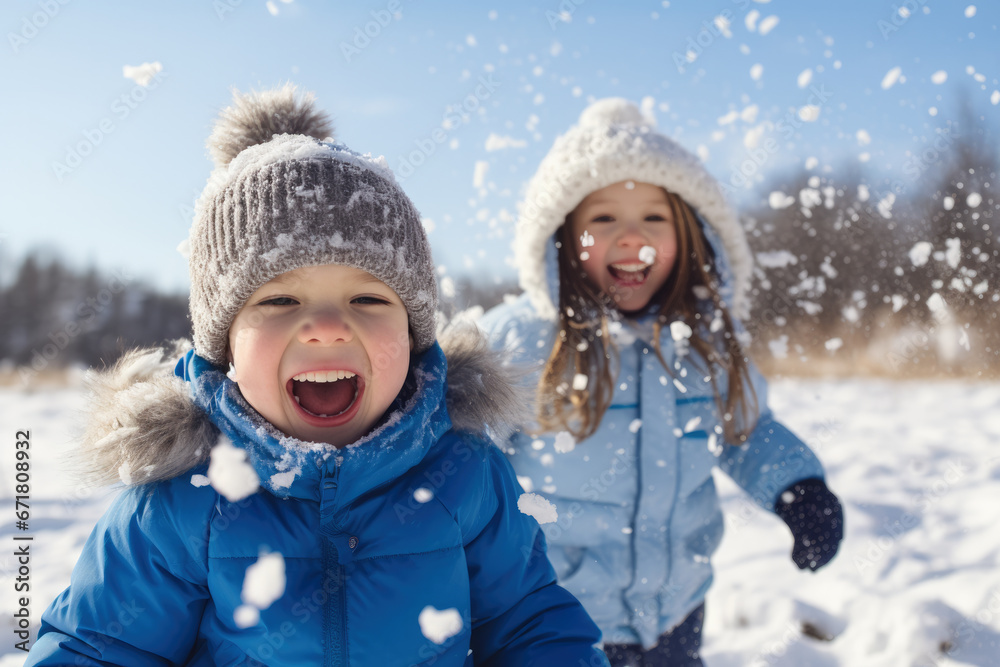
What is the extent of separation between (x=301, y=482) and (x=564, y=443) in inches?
45.3

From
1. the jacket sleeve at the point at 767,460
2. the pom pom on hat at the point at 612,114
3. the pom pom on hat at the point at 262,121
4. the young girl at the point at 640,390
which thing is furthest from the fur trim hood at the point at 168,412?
the pom pom on hat at the point at 612,114

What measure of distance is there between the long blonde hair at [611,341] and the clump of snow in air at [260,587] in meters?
1.17

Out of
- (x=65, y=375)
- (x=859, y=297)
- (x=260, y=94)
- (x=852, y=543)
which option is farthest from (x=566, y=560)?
(x=65, y=375)

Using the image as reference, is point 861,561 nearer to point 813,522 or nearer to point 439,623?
point 813,522

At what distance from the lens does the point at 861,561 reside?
3.23 meters

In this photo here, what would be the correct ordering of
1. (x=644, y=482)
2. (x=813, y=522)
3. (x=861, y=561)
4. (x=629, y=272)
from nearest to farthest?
(x=813, y=522) → (x=644, y=482) → (x=629, y=272) → (x=861, y=561)

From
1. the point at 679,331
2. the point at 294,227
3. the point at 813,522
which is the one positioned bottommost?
the point at 813,522

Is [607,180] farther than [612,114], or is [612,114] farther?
[612,114]

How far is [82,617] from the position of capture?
107 centimetres

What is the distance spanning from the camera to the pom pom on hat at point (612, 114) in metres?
2.47

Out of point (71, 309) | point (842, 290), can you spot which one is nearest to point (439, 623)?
point (842, 290)

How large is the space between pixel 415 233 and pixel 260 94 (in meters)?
0.53

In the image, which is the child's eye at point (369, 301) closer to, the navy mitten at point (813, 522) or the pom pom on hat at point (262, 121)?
the pom pom on hat at point (262, 121)

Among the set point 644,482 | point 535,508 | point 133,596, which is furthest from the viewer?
point 644,482
